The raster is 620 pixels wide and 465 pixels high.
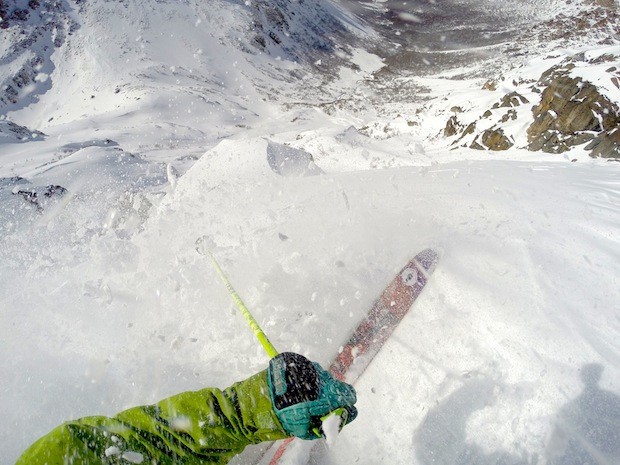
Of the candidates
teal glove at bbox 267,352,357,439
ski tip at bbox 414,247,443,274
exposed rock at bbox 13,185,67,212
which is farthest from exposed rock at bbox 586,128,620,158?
exposed rock at bbox 13,185,67,212

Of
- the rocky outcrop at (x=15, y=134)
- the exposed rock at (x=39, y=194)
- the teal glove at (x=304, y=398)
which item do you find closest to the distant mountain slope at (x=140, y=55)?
the rocky outcrop at (x=15, y=134)

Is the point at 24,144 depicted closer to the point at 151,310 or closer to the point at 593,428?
the point at 151,310

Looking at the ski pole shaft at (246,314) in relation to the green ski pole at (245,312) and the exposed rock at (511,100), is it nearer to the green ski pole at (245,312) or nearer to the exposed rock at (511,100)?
the green ski pole at (245,312)

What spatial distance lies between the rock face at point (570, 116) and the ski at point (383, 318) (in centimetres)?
722

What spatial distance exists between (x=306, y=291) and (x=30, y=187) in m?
7.82

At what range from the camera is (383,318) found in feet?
10.9

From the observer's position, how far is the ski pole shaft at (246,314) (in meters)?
2.52

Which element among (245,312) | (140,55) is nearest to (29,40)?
(140,55)

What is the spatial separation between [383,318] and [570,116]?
8.95 metres

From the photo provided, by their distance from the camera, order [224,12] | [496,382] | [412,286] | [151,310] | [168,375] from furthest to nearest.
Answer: [224,12] < [151,310] < [412,286] < [168,375] < [496,382]

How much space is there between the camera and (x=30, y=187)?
815 cm

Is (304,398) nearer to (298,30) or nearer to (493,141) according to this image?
(493,141)

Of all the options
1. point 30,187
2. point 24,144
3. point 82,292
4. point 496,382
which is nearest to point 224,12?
point 24,144

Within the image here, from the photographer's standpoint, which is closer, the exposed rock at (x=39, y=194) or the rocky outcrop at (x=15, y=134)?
the exposed rock at (x=39, y=194)
